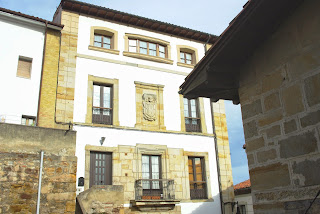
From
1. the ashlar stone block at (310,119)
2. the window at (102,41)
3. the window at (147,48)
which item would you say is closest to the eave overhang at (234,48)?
the ashlar stone block at (310,119)

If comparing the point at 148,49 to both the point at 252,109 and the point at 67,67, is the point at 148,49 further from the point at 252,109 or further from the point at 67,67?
the point at 252,109

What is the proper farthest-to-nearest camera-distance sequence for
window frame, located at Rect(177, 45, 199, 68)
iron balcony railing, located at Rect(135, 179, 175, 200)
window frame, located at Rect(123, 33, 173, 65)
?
window frame, located at Rect(177, 45, 199, 68)
window frame, located at Rect(123, 33, 173, 65)
iron balcony railing, located at Rect(135, 179, 175, 200)

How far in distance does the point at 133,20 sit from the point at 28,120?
710 centimetres

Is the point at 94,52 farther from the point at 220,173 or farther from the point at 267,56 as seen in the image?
the point at 267,56

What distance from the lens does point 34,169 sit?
10.8 meters

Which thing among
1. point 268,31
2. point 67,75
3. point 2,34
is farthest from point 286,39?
point 2,34

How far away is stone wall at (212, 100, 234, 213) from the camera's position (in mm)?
15998

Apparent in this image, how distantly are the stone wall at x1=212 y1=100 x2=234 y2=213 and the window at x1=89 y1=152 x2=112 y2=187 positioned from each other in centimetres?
551

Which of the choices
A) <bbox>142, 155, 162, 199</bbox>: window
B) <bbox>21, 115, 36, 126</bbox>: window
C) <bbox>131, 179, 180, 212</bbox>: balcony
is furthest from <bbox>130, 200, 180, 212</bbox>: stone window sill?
<bbox>21, 115, 36, 126</bbox>: window

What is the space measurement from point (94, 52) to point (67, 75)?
1852 millimetres

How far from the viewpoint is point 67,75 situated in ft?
47.8

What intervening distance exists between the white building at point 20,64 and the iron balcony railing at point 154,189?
5.12 m

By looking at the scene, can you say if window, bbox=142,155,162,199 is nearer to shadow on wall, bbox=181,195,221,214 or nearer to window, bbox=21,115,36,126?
shadow on wall, bbox=181,195,221,214

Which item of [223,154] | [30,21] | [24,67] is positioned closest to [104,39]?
[30,21]
